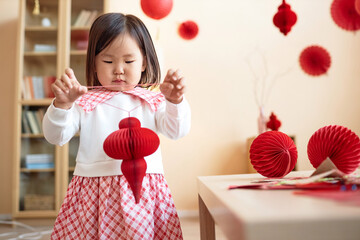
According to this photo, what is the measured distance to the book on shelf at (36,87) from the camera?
8.06ft

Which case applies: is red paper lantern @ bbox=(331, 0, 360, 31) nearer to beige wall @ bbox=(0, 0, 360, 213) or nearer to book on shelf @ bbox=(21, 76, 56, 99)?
beige wall @ bbox=(0, 0, 360, 213)

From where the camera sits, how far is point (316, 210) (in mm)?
275

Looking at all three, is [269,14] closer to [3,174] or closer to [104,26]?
[104,26]

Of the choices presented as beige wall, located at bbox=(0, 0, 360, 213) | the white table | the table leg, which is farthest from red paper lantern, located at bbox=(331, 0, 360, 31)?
beige wall, located at bbox=(0, 0, 360, 213)

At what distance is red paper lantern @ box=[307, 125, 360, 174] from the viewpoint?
58 centimetres

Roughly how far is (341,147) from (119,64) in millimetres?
518

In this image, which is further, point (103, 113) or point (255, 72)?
point (255, 72)

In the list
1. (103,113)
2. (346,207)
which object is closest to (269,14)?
(103,113)

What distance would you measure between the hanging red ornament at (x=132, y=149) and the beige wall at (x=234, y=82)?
81.4 inches

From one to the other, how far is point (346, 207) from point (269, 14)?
2.68 meters

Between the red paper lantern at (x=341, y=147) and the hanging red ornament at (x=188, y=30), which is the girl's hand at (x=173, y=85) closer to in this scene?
the red paper lantern at (x=341, y=147)

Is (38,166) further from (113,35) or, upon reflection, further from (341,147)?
(341,147)

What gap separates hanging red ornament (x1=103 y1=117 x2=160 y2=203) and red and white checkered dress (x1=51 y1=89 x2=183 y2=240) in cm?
13

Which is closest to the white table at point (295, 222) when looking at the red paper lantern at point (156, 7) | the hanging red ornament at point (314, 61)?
the red paper lantern at point (156, 7)
